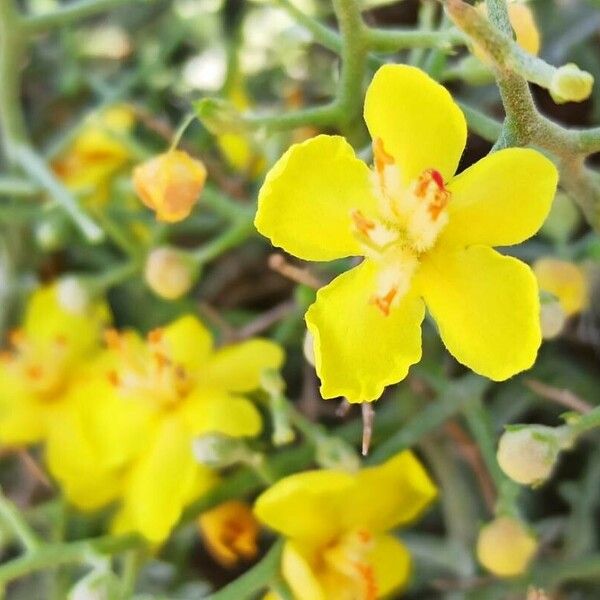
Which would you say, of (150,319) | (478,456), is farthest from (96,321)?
(478,456)

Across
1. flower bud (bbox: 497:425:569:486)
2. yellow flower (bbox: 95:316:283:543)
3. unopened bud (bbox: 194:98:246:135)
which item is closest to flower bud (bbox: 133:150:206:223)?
unopened bud (bbox: 194:98:246:135)

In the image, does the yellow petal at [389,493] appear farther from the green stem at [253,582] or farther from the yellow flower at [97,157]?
the yellow flower at [97,157]

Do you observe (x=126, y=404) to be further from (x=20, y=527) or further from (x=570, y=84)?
(x=570, y=84)

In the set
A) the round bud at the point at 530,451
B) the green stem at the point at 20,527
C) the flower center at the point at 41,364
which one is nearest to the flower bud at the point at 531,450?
the round bud at the point at 530,451

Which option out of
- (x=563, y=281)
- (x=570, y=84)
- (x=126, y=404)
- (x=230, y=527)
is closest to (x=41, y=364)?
(x=126, y=404)

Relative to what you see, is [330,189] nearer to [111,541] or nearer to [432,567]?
[111,541]

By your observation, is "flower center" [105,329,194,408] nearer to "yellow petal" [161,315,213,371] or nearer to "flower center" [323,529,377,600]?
"yellow petal" [161,315,213,371]

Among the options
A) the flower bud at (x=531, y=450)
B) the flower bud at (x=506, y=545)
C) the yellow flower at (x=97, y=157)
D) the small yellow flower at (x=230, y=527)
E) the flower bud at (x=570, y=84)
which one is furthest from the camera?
the yellow flower at (x=97, y=157)
